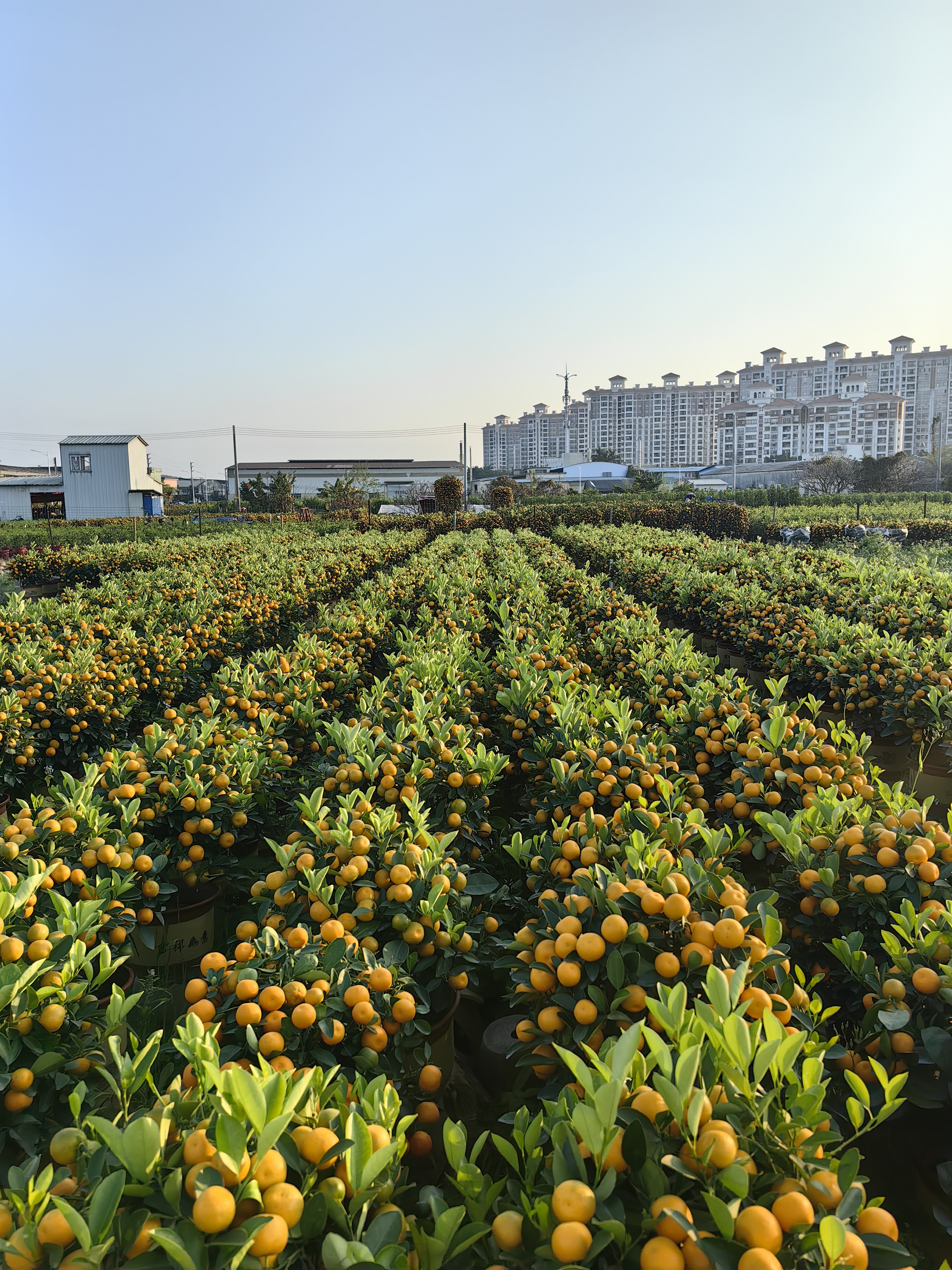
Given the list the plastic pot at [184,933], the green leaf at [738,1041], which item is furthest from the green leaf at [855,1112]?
the plastic pot at [184,933]

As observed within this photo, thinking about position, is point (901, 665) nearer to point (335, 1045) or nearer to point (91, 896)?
point (335, 1045)

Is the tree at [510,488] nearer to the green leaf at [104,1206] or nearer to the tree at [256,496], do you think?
the tree at [256,496]

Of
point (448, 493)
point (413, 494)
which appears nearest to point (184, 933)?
point (448, 493)

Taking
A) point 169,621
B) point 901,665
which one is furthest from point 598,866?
point 169,621

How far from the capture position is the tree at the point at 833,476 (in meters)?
57.2

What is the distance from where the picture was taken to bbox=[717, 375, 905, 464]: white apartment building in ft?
332

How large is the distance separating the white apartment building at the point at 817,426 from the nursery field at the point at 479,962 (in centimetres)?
10097

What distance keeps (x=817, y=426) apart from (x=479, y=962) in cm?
11891

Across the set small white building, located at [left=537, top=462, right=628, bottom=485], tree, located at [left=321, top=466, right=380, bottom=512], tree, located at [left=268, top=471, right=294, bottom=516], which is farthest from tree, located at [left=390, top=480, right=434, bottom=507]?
small white building, located at [left=537, top=462, right=628, bottom=485]

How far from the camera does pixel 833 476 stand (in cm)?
5747

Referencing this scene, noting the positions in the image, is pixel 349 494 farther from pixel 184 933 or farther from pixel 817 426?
pixel 817 426

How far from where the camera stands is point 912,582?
26.1 ft

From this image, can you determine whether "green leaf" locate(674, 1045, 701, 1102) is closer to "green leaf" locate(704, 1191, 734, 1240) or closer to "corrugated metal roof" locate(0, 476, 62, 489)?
"green leaf" locate(704, 1191, 734, 1240)

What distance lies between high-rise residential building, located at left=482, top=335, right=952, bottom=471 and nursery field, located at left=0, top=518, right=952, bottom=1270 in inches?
4152
